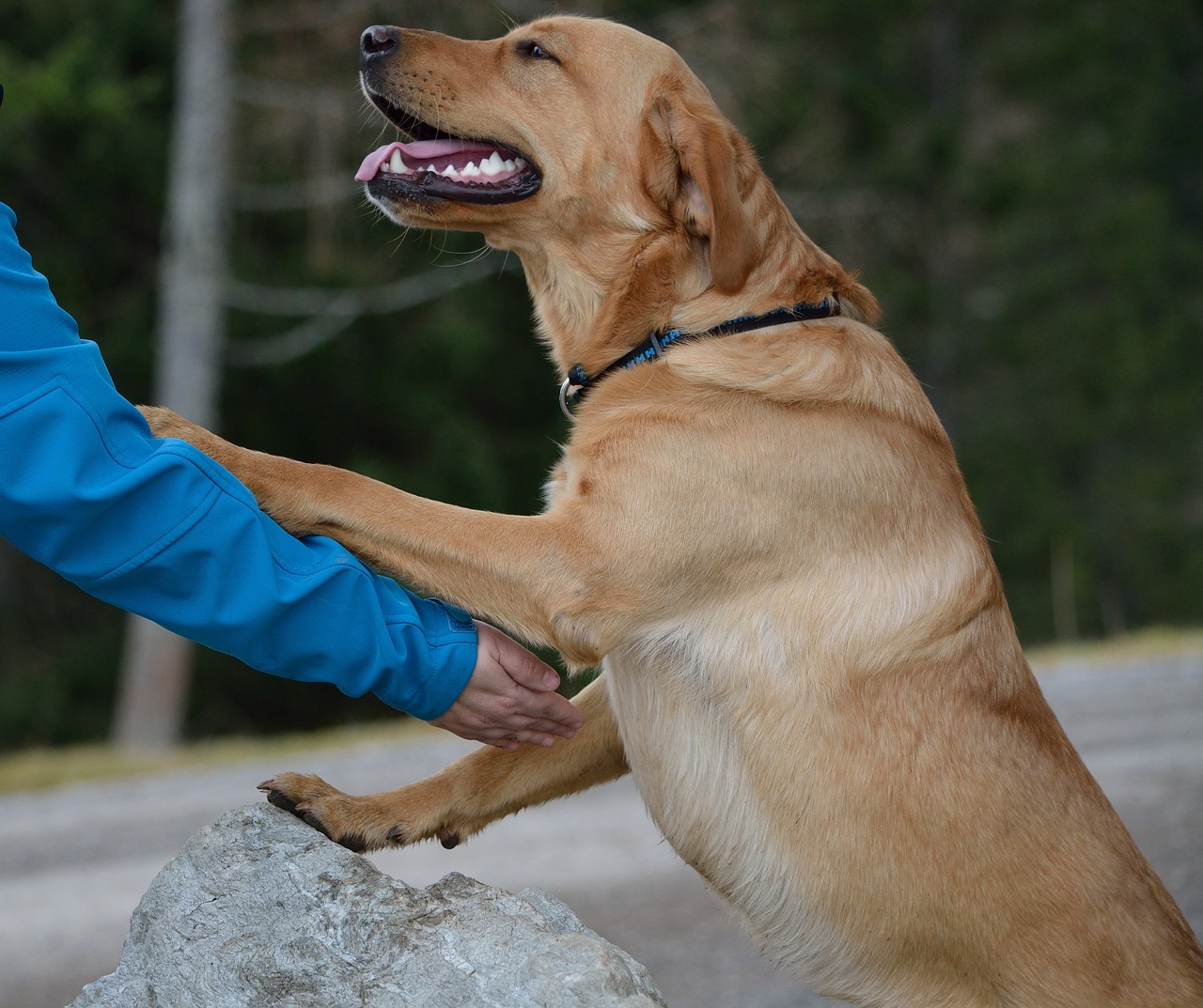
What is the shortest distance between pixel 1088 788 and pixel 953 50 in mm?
19270

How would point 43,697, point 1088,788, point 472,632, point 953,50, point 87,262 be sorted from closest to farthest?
→ point 472,632
point 1088,788
point 43,697
point 87,262
point 953,50

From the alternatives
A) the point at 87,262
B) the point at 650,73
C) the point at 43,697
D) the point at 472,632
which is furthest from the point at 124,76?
the point at 472,632

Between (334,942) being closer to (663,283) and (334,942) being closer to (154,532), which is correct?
(154,532)

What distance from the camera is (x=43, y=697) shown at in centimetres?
1253

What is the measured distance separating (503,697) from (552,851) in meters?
3.41

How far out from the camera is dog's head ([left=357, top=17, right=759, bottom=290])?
3211 mm

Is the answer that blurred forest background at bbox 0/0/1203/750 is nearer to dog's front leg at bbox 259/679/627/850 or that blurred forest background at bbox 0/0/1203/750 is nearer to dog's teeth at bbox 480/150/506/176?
dog's teeth at bbox 480/150/506/176

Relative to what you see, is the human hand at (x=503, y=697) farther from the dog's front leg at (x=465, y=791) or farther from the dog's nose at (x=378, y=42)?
the dog's nose at (x=378, y=42)

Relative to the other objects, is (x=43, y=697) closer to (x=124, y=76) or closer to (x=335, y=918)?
(x=124, y=76)

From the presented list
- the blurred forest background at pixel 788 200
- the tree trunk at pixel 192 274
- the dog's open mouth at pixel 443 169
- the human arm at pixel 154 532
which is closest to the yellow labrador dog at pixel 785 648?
the human arm at pixel 154 532

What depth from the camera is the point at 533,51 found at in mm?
3500

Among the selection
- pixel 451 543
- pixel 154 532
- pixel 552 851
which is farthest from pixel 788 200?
pixel 154 532

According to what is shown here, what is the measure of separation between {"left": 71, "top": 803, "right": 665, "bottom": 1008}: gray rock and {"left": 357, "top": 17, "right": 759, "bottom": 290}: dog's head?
61.5 inches

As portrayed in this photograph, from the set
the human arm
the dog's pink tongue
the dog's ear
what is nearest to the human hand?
the human arm
